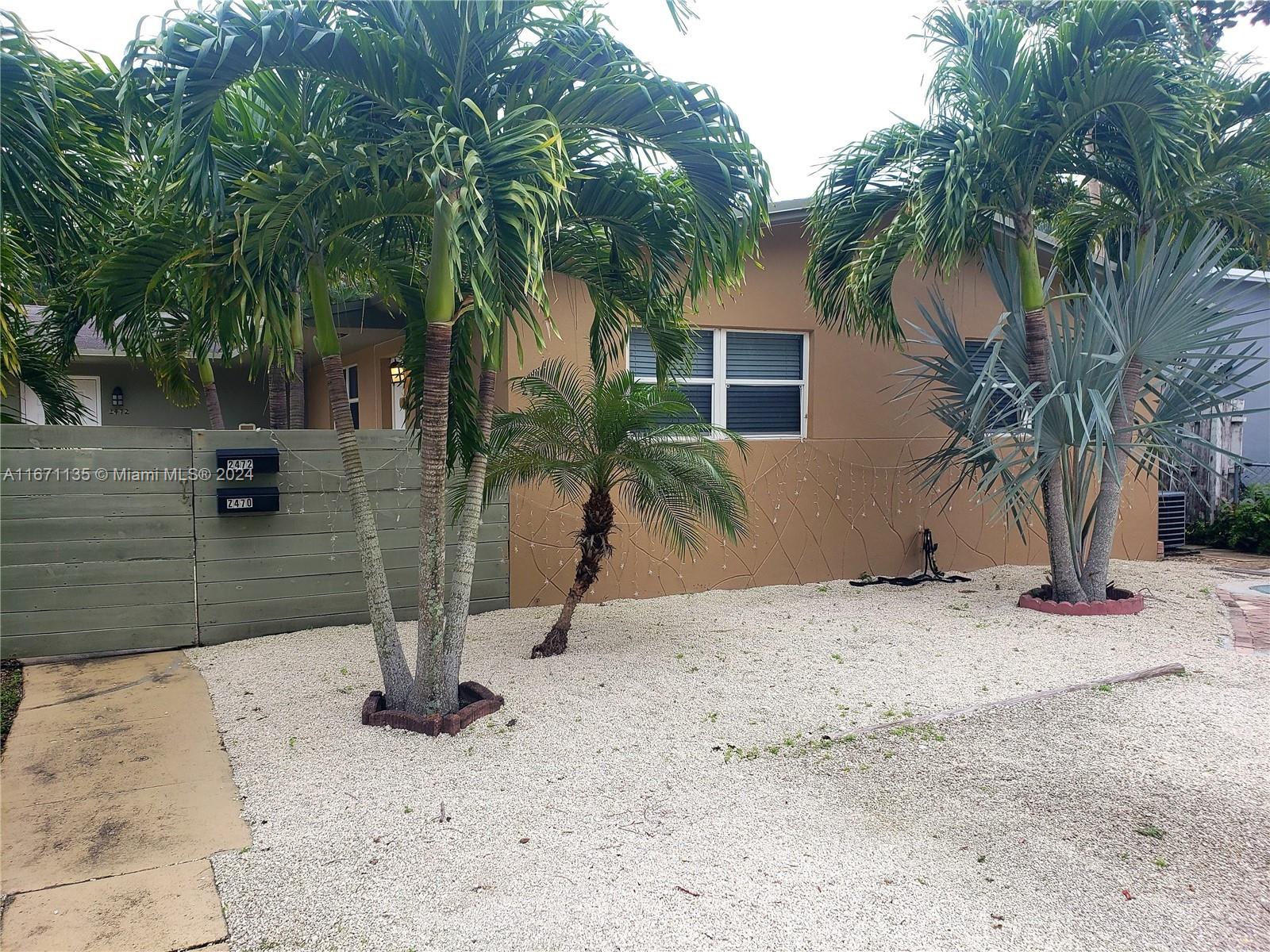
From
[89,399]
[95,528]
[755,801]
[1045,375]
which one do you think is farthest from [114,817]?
[89,399]

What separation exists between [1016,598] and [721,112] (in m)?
5.84

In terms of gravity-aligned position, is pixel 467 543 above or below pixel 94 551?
above

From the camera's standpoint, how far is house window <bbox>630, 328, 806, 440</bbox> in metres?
8.86

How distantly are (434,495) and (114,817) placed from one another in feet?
6.77

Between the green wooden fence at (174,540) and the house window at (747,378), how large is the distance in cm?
297

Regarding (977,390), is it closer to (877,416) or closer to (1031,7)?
(877,416)

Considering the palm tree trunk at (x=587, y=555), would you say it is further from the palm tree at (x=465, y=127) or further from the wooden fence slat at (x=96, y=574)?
the wooden fence slat at (x=96, y=574)

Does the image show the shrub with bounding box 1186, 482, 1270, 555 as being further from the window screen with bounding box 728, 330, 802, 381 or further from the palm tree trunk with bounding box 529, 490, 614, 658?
the palm tree trunk with bounding box 529, 490, 614, 658

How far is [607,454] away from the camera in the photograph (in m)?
6.08

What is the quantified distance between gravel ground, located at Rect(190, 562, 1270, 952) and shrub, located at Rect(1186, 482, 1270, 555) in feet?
23.9

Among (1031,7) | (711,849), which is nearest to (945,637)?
(711,849)

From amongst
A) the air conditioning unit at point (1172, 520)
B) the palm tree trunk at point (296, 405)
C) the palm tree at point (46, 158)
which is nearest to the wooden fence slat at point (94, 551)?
the palm tree at point (46, 158)

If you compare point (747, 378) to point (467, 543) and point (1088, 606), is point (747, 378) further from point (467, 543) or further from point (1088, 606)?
point (467, 543)

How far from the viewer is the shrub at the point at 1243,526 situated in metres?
12.3
